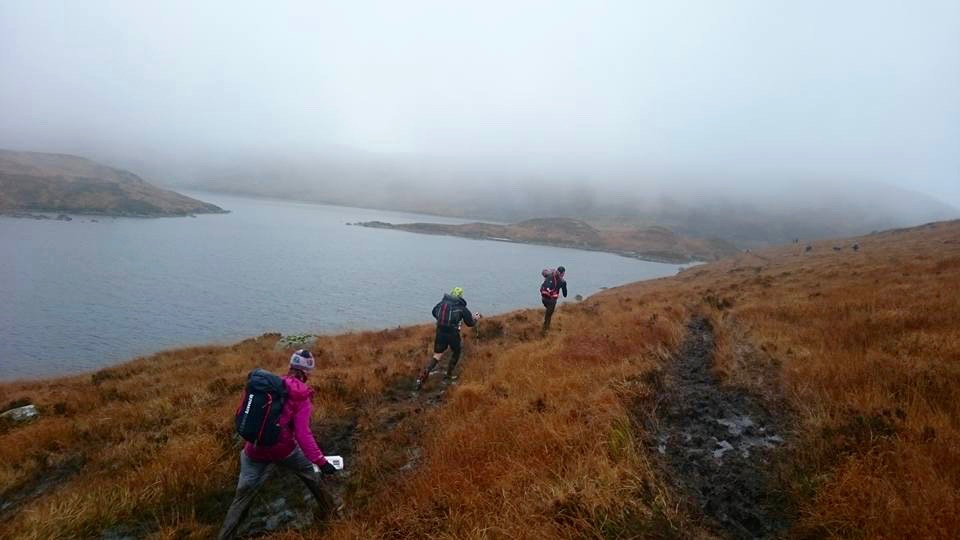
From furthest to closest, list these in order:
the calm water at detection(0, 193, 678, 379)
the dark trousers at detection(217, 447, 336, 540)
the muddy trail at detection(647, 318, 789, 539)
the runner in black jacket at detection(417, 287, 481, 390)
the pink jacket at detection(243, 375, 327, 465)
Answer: the calm water at detection(0, 193, 678, 379)
the runner in black jacket at detection(417, 287, 481, 390)
the dark trousers at detection(217, 447, 336, 540)
the pink jacket at detection(243, 375, 327, 465)
the muddy trail at detection(647, 318, 789, 539)

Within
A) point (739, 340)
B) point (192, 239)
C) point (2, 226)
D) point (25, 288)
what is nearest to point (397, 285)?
point (25, 288)

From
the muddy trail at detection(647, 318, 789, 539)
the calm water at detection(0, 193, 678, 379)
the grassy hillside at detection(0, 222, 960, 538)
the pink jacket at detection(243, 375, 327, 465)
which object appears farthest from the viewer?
the calm water at detection(0, 193, 678, 379)

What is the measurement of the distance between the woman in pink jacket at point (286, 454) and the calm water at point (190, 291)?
34.7 metres

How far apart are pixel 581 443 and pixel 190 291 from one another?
198ft

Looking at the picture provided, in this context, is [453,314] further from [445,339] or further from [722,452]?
[722,452]

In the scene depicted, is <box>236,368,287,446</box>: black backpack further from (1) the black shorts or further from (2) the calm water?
(2) the calm water

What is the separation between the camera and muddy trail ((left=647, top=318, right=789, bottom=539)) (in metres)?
5.56

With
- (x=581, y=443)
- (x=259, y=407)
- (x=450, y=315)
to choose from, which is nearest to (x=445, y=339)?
(x=450, y=315)

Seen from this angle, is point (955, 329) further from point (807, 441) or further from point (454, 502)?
point (454, 502)

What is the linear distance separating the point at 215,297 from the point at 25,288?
2095 cm

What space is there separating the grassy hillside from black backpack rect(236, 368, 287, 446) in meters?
1.52

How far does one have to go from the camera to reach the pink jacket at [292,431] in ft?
20.5

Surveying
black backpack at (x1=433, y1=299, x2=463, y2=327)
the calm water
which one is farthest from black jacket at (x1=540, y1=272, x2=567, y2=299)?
the calm water

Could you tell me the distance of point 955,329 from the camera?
380 inches
